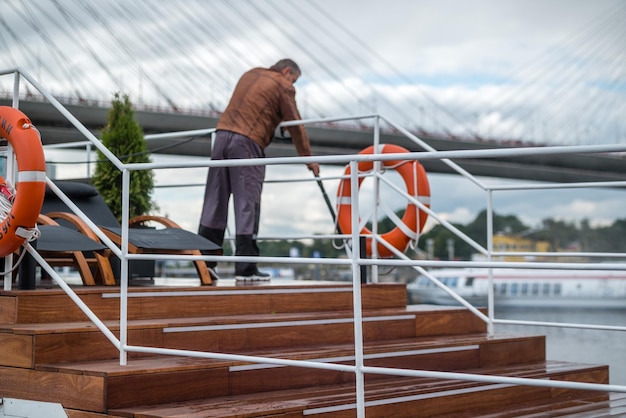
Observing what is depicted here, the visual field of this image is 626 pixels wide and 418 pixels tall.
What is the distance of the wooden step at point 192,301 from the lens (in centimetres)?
302

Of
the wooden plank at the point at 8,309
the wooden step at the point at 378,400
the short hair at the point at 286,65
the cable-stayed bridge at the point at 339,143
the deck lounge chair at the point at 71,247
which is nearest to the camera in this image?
the wooden step at the point at 378,400

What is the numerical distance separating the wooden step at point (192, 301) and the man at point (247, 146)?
1.92 ft

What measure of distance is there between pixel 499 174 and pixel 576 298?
4762 mm

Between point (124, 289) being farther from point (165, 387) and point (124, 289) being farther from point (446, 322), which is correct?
point (446, 322)

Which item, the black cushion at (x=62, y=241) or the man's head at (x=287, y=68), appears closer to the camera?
the black cushion at (x=62, y=241)

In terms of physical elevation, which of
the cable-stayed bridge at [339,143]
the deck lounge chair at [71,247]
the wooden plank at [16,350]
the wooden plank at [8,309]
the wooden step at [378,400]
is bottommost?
the wooden step at [378,400]

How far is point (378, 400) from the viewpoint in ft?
9.30

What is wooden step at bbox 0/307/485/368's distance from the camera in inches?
112

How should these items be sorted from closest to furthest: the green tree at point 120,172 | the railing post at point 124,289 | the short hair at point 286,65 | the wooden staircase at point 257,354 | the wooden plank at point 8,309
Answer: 1. the wooden staircase at point 257,354
2. the railing post at point 124,289
3. the wooden plank at point 8,309
4. the short hair at point 286,65
5. the green tree at point 120,172

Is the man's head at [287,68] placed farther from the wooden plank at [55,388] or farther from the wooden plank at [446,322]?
the wooden plank at [55,388]

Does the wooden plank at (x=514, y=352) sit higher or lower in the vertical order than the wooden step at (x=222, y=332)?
lower

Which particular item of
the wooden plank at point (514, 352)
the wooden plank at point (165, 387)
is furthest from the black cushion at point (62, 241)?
the wooden plank at point (514, 352)

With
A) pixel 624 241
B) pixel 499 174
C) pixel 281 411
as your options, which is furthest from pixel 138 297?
pixel 624 241

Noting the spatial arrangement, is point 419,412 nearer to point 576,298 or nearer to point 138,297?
point 138,297
